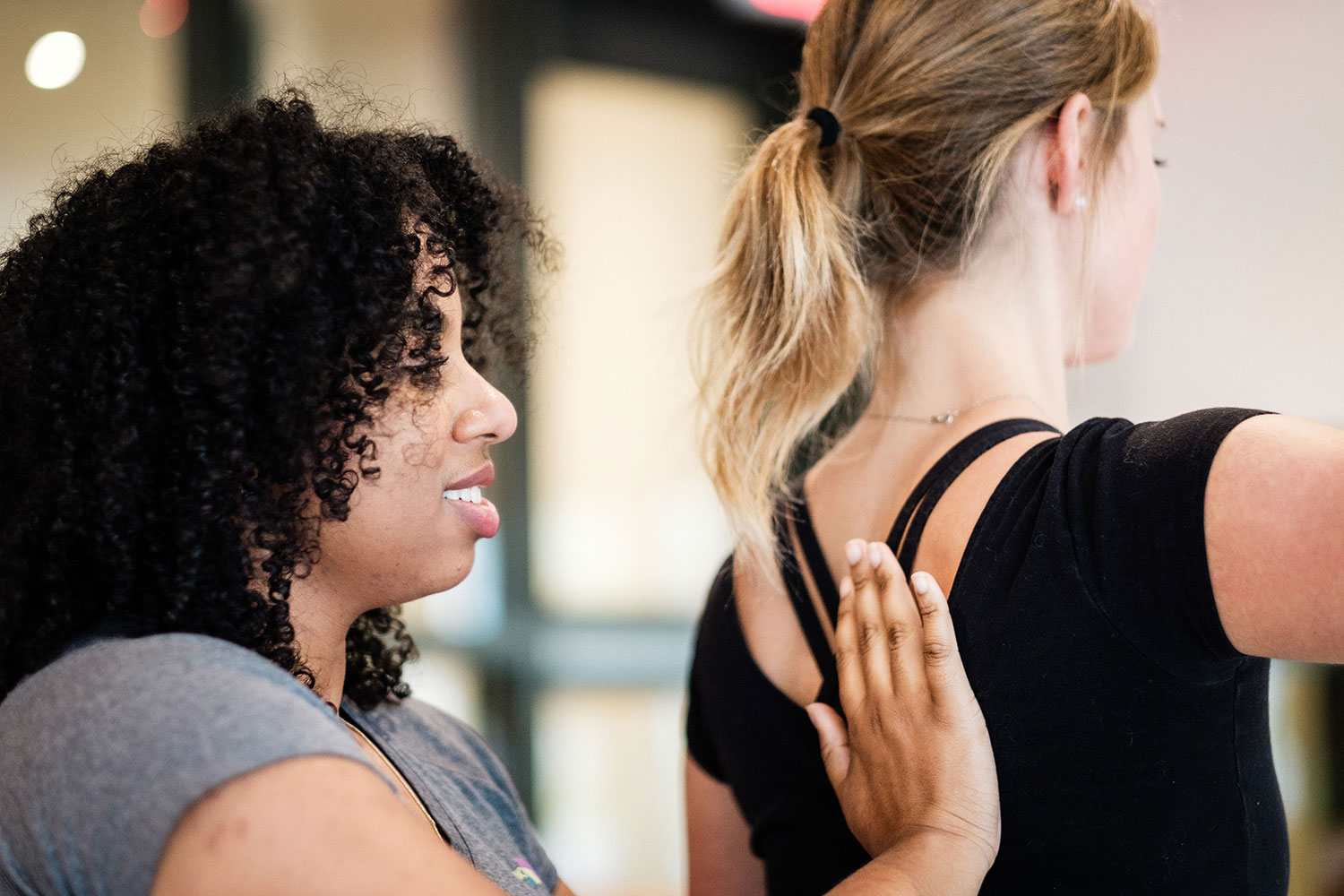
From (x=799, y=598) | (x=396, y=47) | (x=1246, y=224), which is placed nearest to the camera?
(x=799, y=598)

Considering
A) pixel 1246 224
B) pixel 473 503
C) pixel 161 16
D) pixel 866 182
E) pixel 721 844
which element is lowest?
pixel 721 844

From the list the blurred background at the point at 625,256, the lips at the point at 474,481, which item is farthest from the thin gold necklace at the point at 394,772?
the blurred background at the point at 625,256

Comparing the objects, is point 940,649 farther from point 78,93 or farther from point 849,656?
point 78,93

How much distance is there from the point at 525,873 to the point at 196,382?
0.53 m

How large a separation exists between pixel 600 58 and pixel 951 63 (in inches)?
98.9

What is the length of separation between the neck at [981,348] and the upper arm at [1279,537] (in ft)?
0.91

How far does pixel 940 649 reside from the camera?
90 centimetres

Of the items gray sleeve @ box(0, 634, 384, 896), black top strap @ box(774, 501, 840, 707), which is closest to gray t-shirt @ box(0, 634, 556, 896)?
gray sleeve @ box(0, 634, 384, 896)

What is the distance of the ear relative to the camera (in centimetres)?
101

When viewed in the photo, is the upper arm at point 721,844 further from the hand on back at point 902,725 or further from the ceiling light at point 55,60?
the ceiling light at point 55,60

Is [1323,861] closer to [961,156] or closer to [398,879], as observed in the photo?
[961,156]

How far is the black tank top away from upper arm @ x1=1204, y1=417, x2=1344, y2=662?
2 cm

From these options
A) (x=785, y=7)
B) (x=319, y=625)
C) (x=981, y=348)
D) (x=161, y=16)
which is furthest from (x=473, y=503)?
(x=785, y=7)

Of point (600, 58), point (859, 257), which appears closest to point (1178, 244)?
point (600, 58)
